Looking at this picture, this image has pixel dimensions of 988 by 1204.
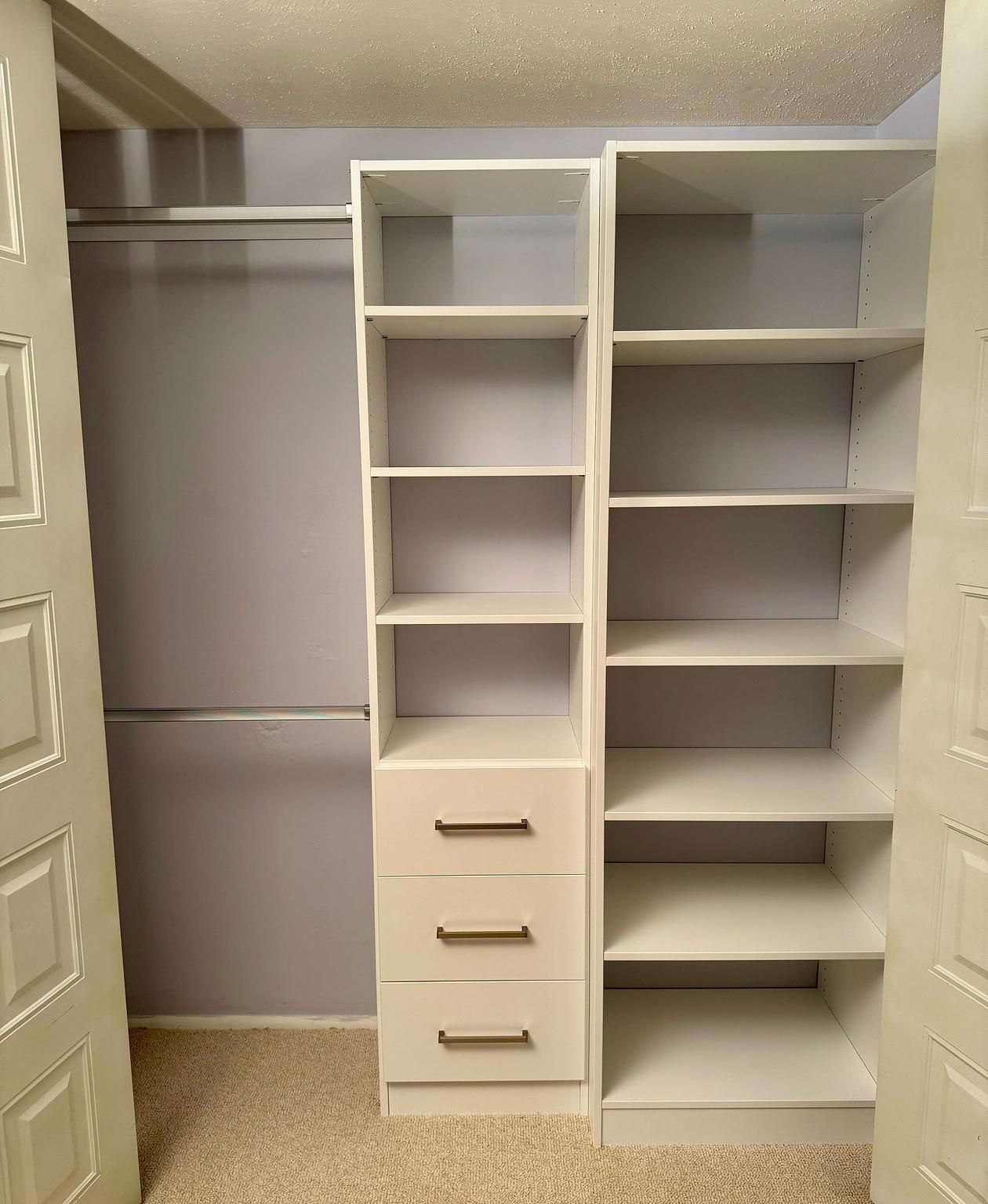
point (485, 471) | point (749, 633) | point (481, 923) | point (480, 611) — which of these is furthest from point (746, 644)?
point (481, 923)

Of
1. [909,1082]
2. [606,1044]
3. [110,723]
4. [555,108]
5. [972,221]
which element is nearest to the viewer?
[972,221]

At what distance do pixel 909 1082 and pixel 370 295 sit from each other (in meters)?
1.96

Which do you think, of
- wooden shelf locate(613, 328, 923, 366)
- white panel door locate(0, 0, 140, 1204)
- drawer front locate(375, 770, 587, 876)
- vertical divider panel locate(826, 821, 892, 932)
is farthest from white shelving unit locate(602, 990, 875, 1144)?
wooden shelf locate(613, 328, 923, 366)

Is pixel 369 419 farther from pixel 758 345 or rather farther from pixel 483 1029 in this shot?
pixel 483 1029

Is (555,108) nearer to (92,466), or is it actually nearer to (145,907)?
(92,466)

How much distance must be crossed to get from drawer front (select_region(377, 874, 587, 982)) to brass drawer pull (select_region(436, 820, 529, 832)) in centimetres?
13

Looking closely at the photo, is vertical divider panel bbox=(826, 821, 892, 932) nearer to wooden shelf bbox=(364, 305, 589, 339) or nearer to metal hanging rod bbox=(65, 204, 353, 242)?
wooden shelf bbox=(364, 305, 589, 339)

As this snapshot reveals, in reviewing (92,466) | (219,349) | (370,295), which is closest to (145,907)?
(92,466)

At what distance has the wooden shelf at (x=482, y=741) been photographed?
6.37 feet

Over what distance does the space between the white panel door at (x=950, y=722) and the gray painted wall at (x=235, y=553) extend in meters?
0.63

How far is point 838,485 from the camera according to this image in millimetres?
2174

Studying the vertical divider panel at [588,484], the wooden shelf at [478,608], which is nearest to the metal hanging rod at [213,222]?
the vertical divider panel at [588,484]

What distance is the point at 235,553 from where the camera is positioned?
2.25 m

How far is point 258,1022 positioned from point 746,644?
1760mm
